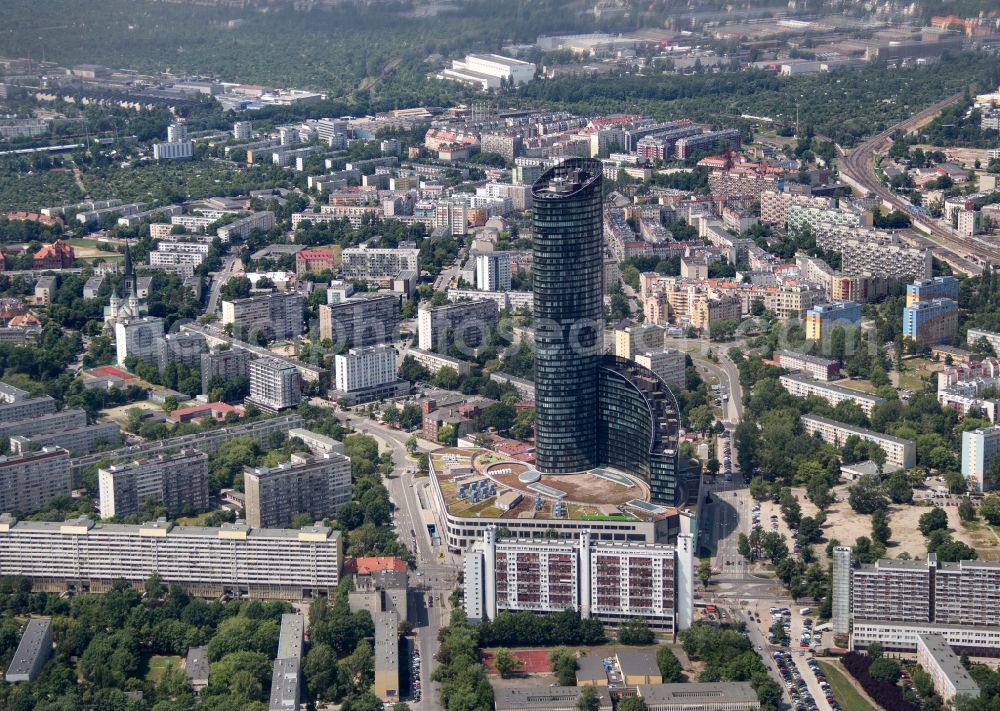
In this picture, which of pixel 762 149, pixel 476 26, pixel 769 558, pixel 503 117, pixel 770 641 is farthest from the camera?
pixel 476 26

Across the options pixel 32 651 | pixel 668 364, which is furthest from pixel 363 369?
pixel 32 651

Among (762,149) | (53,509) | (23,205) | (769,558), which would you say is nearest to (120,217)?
(23,205)

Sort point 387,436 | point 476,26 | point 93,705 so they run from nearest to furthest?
point 93,705 → point 387,436 → point 476,26

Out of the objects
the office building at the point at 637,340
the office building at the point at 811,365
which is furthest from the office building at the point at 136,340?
the office building at the point at 811,365

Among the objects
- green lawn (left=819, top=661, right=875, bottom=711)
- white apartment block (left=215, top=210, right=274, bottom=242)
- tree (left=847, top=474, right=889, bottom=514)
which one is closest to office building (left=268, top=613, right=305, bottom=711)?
green lawn (left=819, top=661, right=875, bottom=711)

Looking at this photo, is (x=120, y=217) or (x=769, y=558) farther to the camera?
(x=120, y=217)

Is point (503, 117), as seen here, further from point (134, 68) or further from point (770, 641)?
point (770, 641)

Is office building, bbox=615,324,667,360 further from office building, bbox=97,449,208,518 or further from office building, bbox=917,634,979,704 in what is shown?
office building, bbox=917,634,979,704
